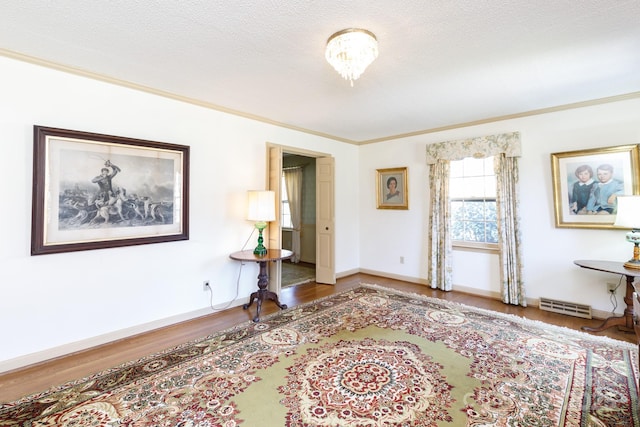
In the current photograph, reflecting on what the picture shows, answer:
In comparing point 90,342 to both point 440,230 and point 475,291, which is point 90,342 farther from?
point 475,291

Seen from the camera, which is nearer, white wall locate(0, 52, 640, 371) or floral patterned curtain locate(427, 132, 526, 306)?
white wall locate(0, 52, 640, 371)

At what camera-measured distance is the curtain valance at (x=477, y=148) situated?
3916mm

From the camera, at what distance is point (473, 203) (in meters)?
4.49

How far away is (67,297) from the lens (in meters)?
2.63

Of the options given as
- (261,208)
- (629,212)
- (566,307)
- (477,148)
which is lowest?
(566,307)

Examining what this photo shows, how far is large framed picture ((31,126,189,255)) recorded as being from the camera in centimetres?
251

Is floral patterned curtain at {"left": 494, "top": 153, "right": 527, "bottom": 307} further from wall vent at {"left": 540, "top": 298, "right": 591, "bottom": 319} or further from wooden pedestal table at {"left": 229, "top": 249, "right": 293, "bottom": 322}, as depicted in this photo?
wooden pedestal table at {"left": 229, "top": 249, "right": 293, "bottom": 322}

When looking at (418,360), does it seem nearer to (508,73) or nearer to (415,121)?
(508,73)

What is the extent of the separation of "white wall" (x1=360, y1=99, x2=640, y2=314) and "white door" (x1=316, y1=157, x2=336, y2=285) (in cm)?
122

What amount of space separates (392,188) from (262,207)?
102 inches

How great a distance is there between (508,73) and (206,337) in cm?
388

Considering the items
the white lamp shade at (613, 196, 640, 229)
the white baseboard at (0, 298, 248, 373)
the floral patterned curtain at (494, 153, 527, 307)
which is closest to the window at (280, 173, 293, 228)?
the white baseboard at (0, 298, 248, 373)

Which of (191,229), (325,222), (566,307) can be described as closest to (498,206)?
(566,307)

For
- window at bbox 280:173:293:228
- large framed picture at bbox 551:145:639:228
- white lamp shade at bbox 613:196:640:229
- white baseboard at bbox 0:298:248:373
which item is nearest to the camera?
white baseboard at bbox 0:298:248:373
